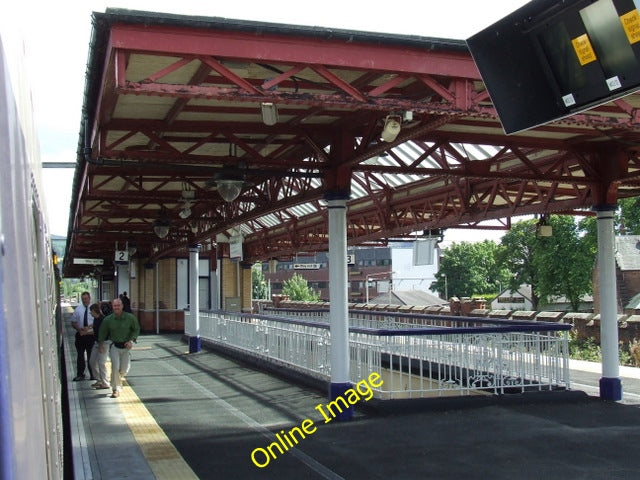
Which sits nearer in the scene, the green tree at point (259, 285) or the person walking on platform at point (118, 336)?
the person walking on platform at point (118, 336)

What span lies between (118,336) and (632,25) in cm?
1071

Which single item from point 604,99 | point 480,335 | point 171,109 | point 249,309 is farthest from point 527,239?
point 604,99

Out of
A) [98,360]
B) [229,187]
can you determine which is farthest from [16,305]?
[98,360]

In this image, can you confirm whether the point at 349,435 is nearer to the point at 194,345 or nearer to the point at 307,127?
the point at 307,127

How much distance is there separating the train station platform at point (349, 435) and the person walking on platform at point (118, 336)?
1.48 feet

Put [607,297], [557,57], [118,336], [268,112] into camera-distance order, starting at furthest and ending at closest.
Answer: [118,336], [607,297], [268,112], [557,57]

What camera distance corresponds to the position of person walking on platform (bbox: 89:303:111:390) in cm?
1341

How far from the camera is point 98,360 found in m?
13.7

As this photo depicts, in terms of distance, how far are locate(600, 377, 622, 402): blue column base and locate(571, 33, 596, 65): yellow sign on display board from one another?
31.5 feet

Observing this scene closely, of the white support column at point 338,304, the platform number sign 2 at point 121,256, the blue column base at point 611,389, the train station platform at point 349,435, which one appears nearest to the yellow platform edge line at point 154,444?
the train station platform at point 349,435

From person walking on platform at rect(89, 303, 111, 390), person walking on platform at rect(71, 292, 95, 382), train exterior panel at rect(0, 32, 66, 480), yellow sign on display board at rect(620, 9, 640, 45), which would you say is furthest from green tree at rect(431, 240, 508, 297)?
train exterior panel at rect(0, 32, 66, 480)

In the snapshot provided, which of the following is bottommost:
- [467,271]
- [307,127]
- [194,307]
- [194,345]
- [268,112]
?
[194,345]

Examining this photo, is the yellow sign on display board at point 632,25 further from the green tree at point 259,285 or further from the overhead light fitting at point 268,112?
the green tree at point 259,285

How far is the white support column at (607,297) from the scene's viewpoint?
39.6 feet
